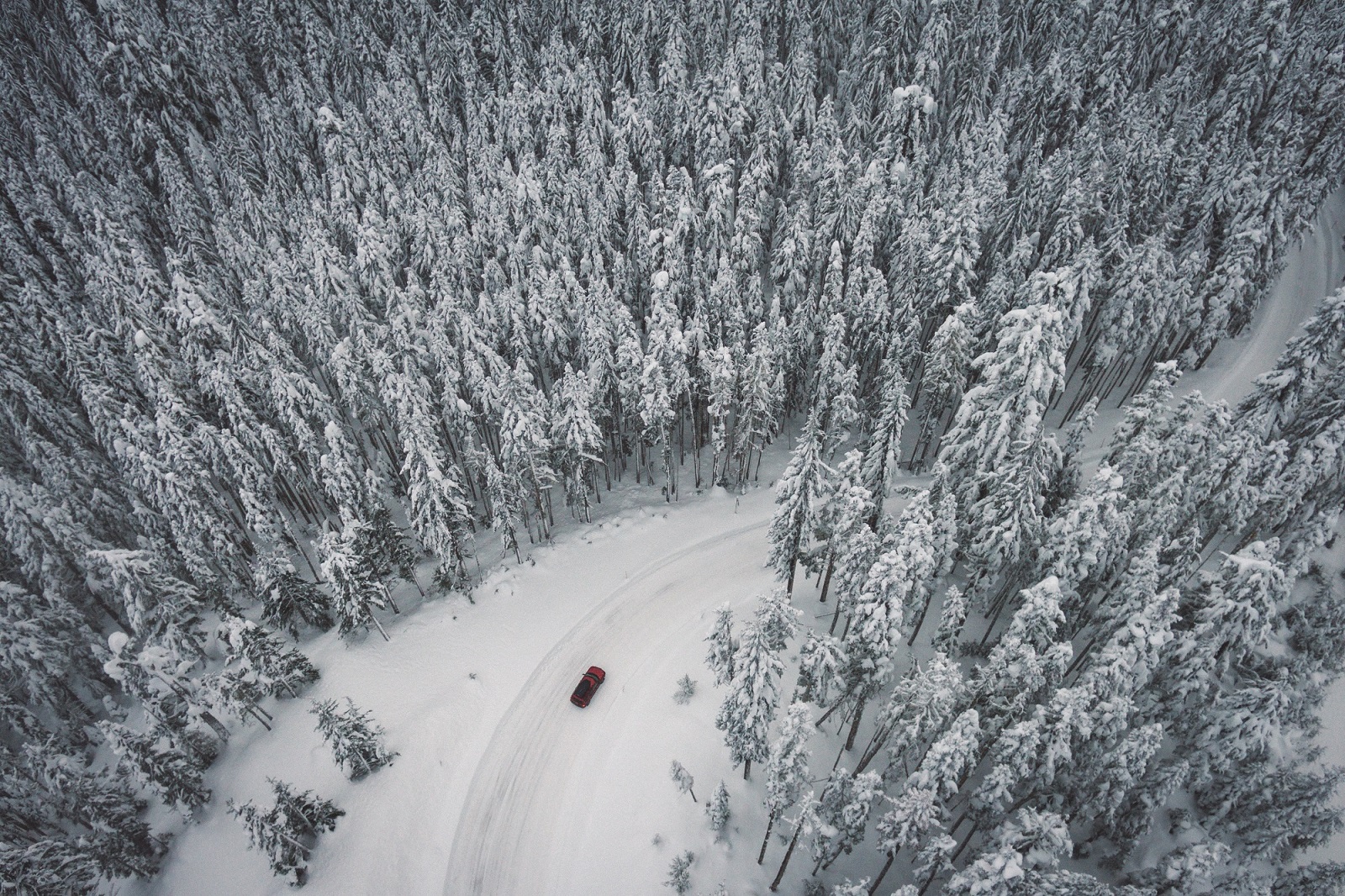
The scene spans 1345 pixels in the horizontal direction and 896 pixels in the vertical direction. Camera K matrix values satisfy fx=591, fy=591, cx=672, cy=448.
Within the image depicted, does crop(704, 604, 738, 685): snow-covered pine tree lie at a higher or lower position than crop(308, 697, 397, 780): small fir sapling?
higher

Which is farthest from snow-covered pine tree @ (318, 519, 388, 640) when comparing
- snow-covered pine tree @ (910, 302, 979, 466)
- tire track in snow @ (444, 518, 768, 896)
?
snow-covered pine tree @ (910, 302, 979, 466)

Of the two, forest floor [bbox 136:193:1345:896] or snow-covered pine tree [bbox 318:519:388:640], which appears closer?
forest floor [bbox 136:193:1345:896]

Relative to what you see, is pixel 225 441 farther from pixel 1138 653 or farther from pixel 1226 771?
pixel 1226 771

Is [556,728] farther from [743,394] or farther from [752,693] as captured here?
[743,394]

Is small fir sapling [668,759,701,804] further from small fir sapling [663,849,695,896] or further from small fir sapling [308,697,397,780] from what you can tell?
small fir sapling [308,697,397,780]

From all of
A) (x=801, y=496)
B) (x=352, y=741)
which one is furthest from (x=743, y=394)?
(x=352, y=741)

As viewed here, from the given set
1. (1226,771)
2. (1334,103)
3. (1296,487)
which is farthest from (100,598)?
(1334,103)

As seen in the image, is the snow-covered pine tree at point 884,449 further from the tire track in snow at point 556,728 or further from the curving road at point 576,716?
the tire track in snow at point 556,728
